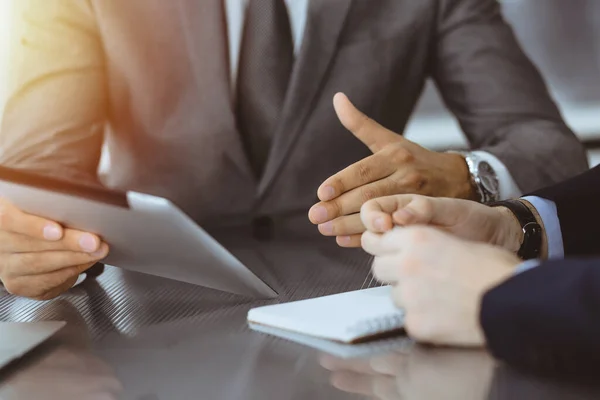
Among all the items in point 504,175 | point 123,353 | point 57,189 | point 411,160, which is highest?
point 57,189

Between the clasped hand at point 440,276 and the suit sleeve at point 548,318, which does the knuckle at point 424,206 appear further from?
the suit sleeve at point 548,318

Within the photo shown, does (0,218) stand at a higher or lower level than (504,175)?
higher

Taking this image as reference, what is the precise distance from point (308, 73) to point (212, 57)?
195mm

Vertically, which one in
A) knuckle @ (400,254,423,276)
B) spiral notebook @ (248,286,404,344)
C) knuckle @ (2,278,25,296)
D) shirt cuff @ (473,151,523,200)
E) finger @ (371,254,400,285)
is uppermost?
knuckle @ (400,254,423,276)

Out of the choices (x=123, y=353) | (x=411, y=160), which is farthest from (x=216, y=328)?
(x=411, y=160)

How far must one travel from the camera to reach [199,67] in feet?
4.80

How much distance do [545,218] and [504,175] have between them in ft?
1.31

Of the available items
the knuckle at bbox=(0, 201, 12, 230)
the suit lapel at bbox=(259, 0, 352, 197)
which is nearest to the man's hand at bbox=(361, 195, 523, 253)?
the knuckle at bbox=(0, 201, 12, 230)

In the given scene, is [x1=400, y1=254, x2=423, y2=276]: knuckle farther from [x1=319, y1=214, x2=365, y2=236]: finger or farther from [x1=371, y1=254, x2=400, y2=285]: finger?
[x1=319, y1=214, x2=365, y2=236]: finger

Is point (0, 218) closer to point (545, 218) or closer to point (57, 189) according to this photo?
point (57, 189)

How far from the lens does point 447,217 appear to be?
77cm

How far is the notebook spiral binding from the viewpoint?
66cm

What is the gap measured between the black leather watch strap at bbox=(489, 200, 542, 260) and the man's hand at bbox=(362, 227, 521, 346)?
26 centimetres

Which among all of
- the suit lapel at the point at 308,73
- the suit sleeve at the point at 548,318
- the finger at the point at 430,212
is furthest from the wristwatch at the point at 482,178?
the suit sleeve at the point at 548,318
